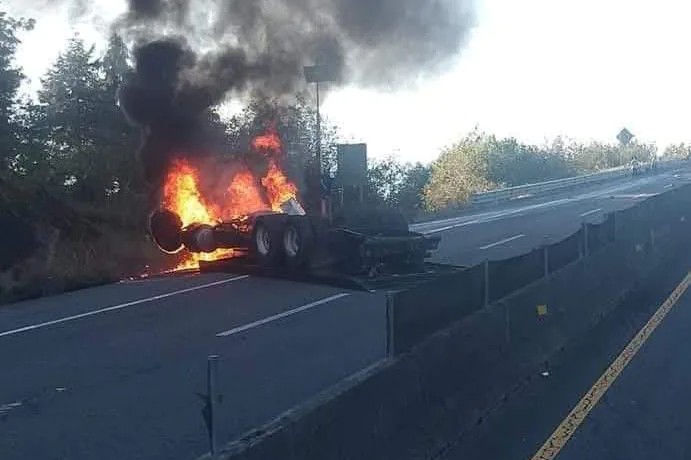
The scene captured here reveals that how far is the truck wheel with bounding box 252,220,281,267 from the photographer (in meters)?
16.8

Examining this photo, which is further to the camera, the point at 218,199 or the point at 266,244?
the point at 218,199

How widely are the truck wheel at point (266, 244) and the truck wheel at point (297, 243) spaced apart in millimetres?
166

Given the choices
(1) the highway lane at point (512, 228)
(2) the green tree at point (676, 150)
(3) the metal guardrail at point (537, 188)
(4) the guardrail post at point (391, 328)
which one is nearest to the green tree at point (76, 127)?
(1) the highway lane at point (512, 228)

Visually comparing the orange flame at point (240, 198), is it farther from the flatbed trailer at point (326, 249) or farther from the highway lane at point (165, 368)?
the highway lane at point (165, 368)

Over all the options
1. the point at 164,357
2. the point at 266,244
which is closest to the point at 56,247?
the point at 266,244

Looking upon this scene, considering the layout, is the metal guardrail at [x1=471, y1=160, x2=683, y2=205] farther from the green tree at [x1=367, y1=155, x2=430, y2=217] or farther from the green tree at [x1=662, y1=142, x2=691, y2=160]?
the green tree at [x1=662, y1=142, x2=691, y2=160]

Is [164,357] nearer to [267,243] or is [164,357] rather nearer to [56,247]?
[267,243]

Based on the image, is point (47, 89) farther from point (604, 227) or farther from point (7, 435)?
point (7, 435)

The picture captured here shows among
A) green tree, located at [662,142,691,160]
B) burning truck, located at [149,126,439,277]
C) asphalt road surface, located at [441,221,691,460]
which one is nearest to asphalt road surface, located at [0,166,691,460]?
burning truck, located at [149,126,439,277]

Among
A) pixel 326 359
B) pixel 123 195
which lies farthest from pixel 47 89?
pixel 326 359

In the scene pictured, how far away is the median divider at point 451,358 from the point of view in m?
5.50

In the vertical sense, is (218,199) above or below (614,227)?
above

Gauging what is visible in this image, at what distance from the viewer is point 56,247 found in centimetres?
2255

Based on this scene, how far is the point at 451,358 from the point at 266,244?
9655 millimetres
